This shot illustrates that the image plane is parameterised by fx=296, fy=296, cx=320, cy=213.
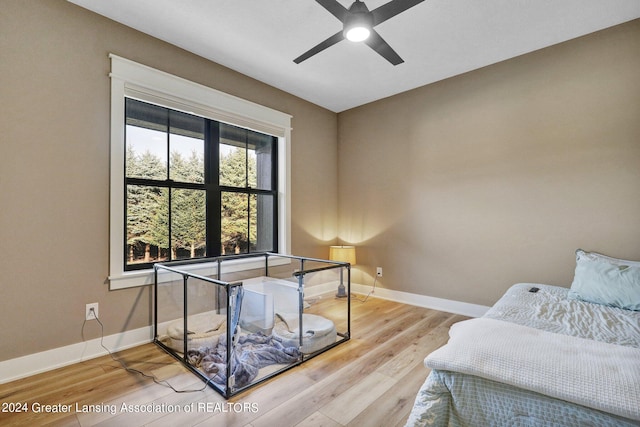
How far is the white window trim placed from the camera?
2426 mm

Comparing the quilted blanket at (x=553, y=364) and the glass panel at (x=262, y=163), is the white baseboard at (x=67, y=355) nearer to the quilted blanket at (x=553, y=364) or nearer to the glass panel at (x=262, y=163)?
the glass panel at (x=262, y=163)

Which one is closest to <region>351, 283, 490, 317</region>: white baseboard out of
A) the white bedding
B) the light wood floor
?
the light wood floor

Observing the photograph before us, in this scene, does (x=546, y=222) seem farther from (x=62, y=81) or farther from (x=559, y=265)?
(x=62, y=81)

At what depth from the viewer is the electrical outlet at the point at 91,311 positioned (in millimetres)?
2301

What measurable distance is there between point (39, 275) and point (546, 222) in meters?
4.27

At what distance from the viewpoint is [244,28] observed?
2.54 m

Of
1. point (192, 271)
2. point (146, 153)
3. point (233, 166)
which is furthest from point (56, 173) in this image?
point (233, 166)

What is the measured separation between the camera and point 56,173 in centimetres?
219

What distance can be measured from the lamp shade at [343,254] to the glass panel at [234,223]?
1220 millimetres

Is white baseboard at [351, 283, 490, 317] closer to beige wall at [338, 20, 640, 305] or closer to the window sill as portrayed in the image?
beige wall at [338, 20, 640, 305]

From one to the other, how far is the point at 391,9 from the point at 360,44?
103 centimetres

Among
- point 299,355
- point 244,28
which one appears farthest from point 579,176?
point 244,28

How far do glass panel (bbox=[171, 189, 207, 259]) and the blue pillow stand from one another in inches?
131

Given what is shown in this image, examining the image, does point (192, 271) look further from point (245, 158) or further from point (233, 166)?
point (245, 158)
